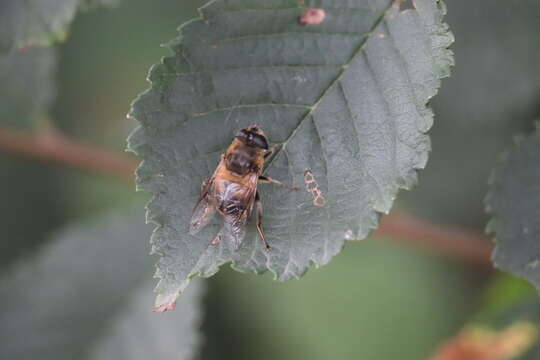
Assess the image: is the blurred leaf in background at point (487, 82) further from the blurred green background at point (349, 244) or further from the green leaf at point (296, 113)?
the green leaf at point (296, 113)

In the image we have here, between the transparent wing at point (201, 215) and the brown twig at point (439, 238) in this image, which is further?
the brown twig at point (439, 238)

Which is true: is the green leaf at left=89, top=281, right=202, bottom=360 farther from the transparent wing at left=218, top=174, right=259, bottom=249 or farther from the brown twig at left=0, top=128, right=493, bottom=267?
the transparent wing at left=218, top=174, right=259, bottom=249

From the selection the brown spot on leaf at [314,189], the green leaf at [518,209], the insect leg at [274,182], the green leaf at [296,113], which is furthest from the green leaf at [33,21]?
the green leaf at [518,209]

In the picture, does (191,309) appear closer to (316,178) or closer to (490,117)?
(316,178)

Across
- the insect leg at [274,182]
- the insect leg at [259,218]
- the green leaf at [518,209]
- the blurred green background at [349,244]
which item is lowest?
the blurred green background at [349,244]

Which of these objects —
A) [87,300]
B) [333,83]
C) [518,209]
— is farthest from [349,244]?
[333,83]

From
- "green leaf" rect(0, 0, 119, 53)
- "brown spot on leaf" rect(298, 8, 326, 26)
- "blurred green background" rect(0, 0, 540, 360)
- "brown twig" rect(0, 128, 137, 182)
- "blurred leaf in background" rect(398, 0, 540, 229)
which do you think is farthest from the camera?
"brown twig" rect(0, 128, 137, 182)

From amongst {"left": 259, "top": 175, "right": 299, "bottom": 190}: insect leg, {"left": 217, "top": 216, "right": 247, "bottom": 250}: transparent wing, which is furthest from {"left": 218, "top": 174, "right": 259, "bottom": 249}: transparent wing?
{"left": 259, "top": 175, "right": 299, "bottom": 190}: insect leg
